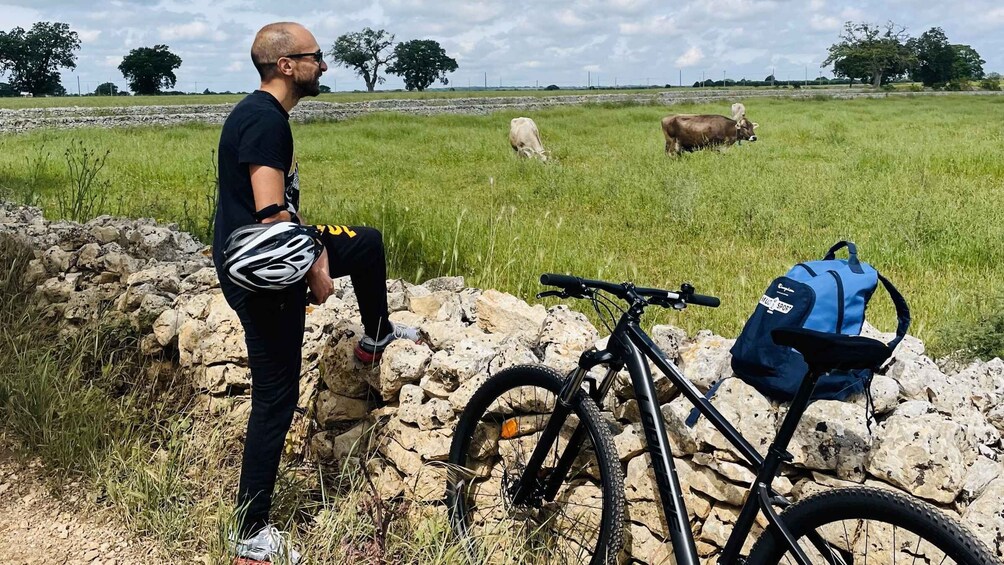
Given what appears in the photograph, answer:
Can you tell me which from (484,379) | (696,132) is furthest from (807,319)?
(696,132)

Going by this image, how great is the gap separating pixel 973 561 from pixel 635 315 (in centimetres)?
123

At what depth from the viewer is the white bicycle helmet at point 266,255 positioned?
113 inches

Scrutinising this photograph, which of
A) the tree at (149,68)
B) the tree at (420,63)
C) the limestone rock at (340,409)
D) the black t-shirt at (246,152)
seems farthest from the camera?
the tree at (420,63)

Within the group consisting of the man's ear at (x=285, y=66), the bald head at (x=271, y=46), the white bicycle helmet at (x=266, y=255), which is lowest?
the white bicycle helmet at (x=266, y=255)

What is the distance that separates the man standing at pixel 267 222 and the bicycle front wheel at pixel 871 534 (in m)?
1.86

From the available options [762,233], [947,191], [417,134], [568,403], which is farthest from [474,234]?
[417,134]

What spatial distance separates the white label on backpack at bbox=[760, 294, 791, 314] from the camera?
2941mm

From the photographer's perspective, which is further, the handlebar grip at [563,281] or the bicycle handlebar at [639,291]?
the handlebar grip at [563,281]

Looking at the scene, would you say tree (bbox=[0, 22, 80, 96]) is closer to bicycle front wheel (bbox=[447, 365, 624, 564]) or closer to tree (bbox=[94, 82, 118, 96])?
tree (bbox=[94, 82, 118, 96])

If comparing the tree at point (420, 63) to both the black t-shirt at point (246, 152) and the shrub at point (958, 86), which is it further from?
the black t-shirt at point (246, 152)

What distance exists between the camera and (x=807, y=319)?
294cm

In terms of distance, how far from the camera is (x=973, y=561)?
1905 millimetres

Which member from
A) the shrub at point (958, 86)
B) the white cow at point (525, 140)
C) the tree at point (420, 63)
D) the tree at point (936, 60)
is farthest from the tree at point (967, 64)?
the white cow at point (525, 140)

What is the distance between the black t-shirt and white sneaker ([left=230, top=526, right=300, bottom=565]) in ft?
3.36
